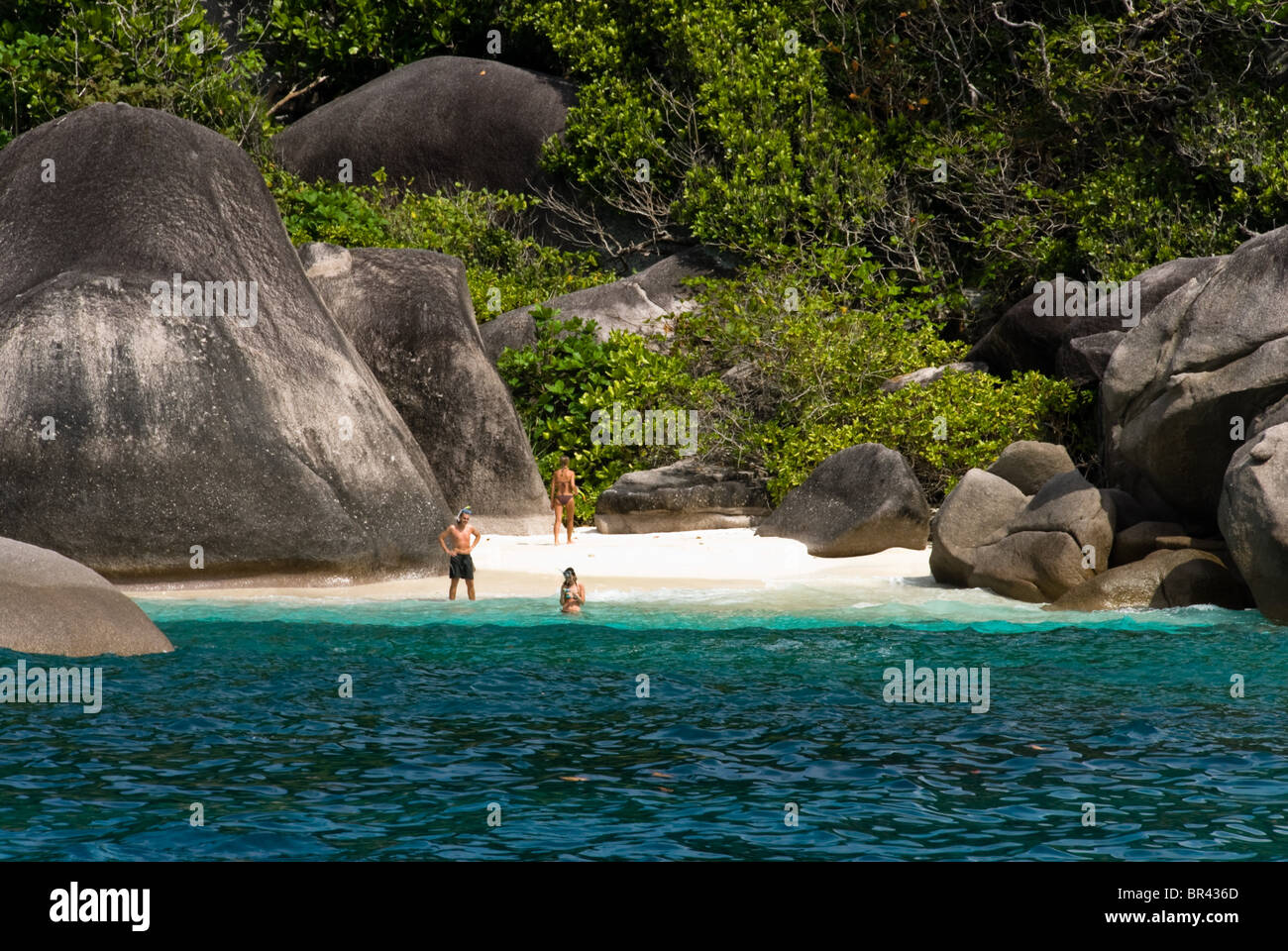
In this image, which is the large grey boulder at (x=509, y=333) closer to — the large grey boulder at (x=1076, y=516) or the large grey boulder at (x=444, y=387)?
the large grey boulder at (x=444, y=387)

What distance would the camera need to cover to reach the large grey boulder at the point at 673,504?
20.2m

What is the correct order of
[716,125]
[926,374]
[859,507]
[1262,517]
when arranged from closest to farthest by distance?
[1262,517] → [859,507] → [926,374] → [716,125]

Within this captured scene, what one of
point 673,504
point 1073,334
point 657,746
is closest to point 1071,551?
point 673,504

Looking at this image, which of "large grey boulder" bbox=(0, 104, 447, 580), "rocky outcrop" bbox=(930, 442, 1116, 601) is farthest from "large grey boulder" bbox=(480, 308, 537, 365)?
→ "rocky outcrop" bbox=(930, 442, 1116, 601)

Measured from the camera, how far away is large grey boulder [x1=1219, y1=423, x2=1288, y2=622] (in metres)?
12.7

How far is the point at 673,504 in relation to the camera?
20203mm

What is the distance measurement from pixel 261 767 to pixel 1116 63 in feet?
64.5

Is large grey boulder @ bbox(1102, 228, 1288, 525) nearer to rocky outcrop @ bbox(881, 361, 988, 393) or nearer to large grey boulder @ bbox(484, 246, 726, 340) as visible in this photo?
rocky outcrop @ bbox(881, 361, 988, 393)

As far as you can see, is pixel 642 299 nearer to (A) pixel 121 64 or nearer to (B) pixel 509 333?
(B) pixel 509 333

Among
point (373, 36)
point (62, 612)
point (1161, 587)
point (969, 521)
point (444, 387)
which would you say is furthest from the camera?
point (373, 36)

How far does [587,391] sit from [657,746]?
47.8 ft

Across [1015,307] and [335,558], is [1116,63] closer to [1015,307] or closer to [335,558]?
[1015,307]

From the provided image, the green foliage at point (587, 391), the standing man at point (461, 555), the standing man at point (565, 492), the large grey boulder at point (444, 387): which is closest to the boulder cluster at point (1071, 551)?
the standing man at point (461, 555)

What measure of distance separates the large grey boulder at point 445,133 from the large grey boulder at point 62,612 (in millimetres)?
17986
